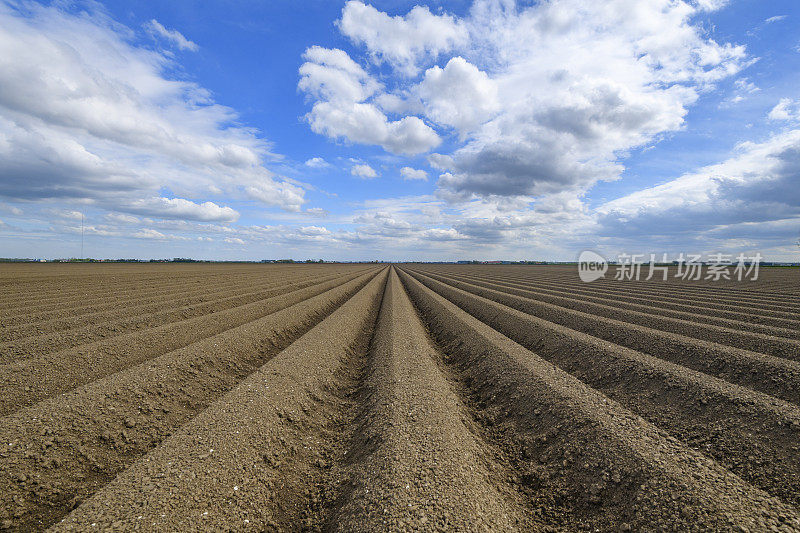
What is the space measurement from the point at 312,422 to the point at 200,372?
372 cm

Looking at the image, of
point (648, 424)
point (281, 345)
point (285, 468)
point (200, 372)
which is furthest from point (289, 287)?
point (648, 424)

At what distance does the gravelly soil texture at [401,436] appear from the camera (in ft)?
12.5

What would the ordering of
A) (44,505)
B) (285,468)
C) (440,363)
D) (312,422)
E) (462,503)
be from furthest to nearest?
(440,363) < (312,422) < (285,468) < (44,505) < (462,503)

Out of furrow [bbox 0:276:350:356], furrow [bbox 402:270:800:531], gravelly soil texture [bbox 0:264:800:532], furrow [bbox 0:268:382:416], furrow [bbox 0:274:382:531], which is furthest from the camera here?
furrow [bbox 0:276:350:356]

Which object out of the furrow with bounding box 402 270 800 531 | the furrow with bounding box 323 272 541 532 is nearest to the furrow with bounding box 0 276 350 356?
the furrow with bounding box 323 272 541 532

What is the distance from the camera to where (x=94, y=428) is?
5441mm

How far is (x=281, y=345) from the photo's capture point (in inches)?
454

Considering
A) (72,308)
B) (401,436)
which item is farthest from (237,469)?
(72,308)

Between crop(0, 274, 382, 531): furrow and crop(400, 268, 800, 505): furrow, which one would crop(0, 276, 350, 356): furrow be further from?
crop(400, 268, 800, 505): furrow

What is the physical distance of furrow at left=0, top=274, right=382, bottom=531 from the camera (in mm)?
4241

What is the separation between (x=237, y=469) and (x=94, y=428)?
2.88 meters

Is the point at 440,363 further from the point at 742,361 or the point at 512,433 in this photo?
the point at 742,361

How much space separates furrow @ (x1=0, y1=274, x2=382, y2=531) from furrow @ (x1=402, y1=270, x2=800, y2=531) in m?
5.28

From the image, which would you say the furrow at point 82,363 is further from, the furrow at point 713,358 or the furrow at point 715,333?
the furrow at point 715,333
